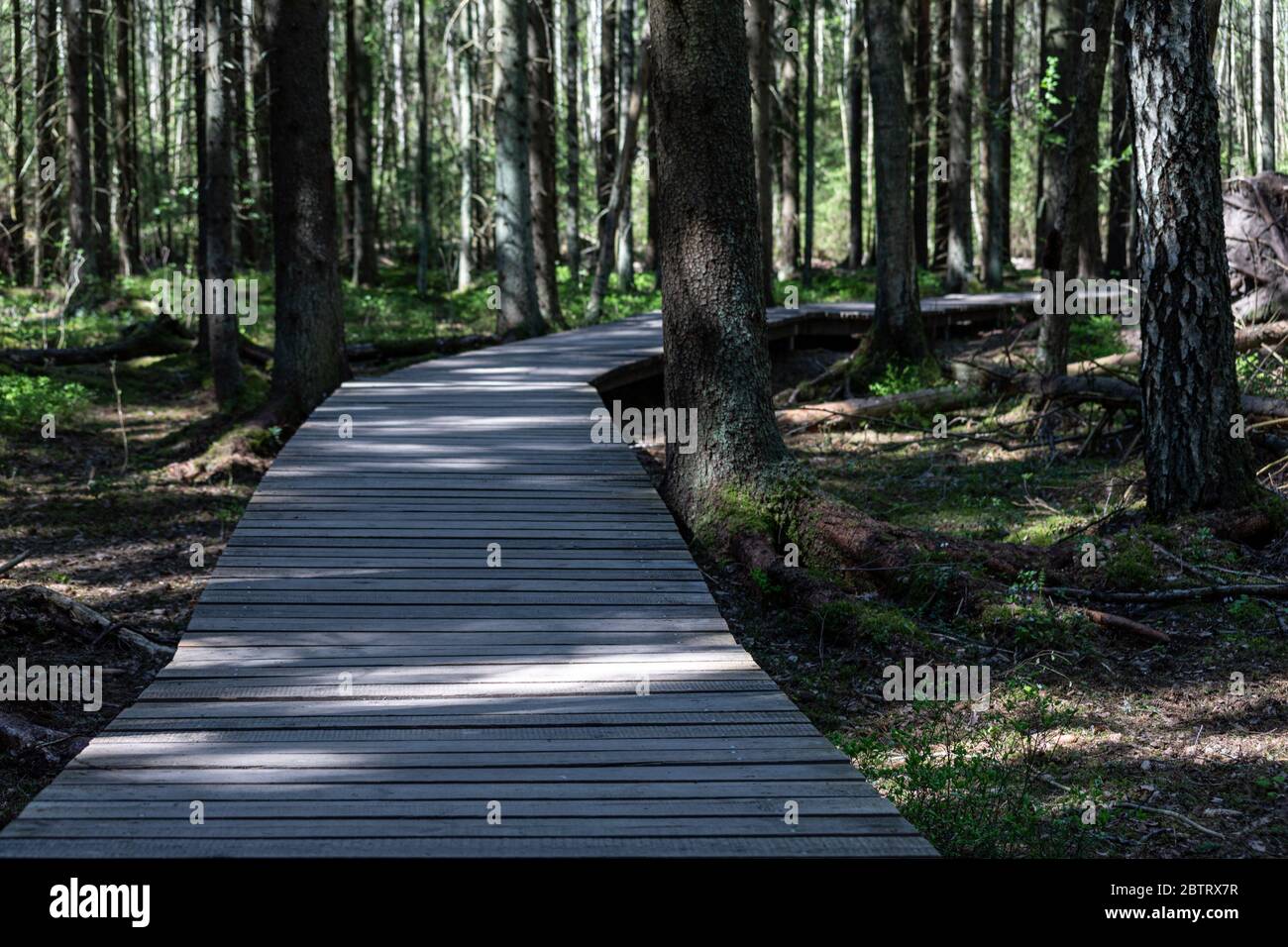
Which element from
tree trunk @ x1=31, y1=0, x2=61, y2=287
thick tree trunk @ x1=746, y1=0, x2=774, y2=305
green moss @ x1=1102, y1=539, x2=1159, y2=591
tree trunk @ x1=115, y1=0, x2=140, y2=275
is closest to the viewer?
green moss @ x1=1102, y1=539, x2=1159, y2=591

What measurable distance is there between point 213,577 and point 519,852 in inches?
142

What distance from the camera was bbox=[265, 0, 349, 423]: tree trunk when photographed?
38.3 feet

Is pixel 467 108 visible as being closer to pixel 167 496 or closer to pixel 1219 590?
→ pixel 167 496

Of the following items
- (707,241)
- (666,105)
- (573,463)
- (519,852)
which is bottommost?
(519,852)

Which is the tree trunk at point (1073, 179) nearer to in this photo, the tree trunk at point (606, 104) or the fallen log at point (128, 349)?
the fallen log at point (128, 349)

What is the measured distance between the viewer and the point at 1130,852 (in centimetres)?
447

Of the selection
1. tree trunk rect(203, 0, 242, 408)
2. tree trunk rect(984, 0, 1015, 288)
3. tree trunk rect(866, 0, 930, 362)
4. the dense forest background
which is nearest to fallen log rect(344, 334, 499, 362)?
the dense forest background

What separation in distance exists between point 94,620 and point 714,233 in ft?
15.0

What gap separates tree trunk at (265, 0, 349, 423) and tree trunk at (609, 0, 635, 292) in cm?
960

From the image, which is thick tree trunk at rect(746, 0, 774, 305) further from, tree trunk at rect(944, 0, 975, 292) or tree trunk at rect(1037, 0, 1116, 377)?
tree trunk at rect(1037, 0, 1116, 377)

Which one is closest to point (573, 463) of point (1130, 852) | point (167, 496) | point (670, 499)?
point (670, 499)

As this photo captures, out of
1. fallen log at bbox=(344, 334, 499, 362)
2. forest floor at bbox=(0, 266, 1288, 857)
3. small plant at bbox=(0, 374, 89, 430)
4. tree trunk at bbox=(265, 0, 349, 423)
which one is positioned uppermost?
tree trunk at bbox=(265, 0, 349, 423)

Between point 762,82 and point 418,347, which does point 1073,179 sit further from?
point 762,82

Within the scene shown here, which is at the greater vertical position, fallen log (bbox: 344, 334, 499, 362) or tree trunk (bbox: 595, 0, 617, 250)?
tree trunk (bbox: 595, 0, 617, 250)
